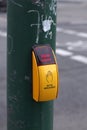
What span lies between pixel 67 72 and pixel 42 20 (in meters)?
7.06

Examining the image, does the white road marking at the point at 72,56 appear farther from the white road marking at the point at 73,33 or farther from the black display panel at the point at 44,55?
the black display panel at the point at 44,55

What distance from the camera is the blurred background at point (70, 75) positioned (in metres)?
6.86

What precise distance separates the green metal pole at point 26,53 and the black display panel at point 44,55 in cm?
4

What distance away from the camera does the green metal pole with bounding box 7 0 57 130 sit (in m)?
2.89

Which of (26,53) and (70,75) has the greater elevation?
(26,53)

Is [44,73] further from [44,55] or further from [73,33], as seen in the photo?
[73,33]

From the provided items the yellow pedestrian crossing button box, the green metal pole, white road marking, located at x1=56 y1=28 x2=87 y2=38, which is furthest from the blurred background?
the yellow pedestrian crossing button box

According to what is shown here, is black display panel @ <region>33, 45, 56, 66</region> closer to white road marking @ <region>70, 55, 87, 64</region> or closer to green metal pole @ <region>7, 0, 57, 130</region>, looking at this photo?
green metal pole @ <region>7, 0, 57, 130</region>

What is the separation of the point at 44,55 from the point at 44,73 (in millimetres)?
110

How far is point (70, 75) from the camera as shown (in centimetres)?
965

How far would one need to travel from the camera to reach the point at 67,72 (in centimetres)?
994

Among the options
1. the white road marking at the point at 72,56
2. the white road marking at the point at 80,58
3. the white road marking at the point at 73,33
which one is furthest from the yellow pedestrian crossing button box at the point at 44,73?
the white road marking at the point at 73,33

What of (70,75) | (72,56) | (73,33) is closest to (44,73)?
(70,75)

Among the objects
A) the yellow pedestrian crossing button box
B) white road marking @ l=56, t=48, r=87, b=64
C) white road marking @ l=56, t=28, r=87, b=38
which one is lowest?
white road marking @ l=56, t=28, r=87, b=38
